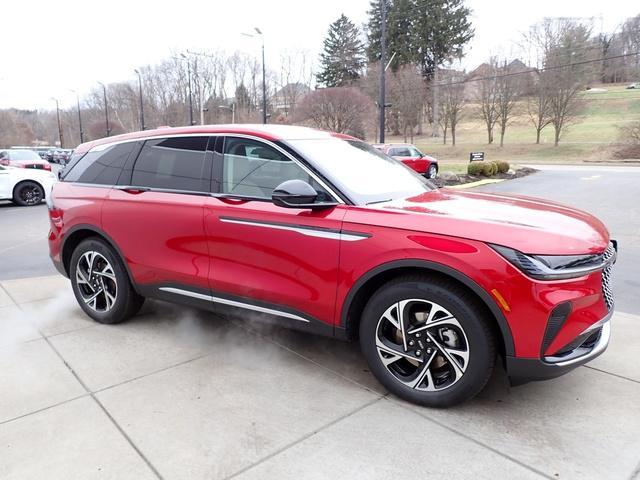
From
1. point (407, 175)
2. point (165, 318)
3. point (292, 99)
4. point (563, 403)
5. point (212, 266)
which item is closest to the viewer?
point (563, 403)

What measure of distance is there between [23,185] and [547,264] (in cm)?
1486

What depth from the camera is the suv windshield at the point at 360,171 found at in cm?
320

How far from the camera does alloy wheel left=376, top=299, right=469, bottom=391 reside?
2736mm

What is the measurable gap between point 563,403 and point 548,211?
3.89ft

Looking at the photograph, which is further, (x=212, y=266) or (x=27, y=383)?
(x=212, y=266)

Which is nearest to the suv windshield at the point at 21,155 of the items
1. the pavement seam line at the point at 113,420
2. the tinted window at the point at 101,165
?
the tinted window at the point at 101,165

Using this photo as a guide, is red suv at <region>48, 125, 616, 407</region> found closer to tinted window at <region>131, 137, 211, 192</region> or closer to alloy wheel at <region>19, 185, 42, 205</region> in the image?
tinted window at <region>131, 137, 211, 192</region>

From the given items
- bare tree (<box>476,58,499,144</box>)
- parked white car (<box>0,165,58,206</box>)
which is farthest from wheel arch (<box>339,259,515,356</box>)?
bare tree (<box>476,58,499,144</box>)

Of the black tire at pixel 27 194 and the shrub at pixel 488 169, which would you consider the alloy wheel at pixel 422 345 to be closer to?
the black tire at pixel 27 194

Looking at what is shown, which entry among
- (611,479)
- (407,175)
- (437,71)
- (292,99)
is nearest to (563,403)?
(611,479)

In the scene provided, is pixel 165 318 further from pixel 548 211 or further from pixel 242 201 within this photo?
pixel 548 211

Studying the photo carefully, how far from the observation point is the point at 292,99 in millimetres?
65875

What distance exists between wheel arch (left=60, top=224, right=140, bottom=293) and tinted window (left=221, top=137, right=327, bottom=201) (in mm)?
1248

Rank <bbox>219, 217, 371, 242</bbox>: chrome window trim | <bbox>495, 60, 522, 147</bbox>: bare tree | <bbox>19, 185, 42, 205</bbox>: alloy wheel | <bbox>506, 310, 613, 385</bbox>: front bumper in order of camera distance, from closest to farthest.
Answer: <bbox>506, 310, 613, 385</bbox>: front bumper
<bbox>219, 217, 371, 242</bbox>: chrome window trim
<bbox>19, 185, 42, 205</bbox>: alloy wheel
<bbox>495, 60, 522, 147</bbox>: bare tree
